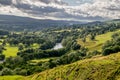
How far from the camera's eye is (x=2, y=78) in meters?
180

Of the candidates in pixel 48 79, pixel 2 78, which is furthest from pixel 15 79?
pixel 48 79

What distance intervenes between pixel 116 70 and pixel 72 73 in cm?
2166

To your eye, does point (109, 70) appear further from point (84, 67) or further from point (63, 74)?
point (63, 74)

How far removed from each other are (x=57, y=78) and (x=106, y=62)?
77.4 ft

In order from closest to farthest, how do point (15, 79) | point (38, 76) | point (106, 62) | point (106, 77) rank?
point (106, 77) < point (106, 62) < point (38, 76) < point (15, 79)

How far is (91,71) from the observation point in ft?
458

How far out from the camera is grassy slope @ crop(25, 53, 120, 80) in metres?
134

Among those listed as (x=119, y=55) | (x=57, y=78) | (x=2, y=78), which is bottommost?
(x=2, y=78)

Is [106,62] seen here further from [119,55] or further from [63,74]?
[63,74]

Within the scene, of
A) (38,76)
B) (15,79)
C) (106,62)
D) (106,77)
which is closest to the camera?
(106,77)

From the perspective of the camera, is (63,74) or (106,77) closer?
(106,77)

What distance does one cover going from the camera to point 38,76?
160 meters

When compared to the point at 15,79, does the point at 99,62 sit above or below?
above

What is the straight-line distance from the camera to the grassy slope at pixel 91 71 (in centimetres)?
13369
